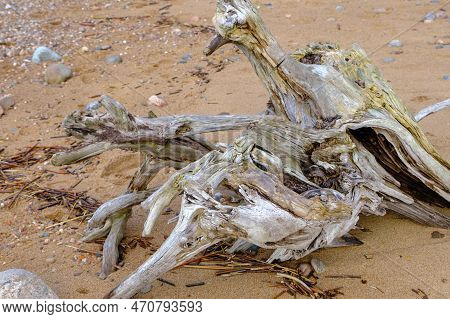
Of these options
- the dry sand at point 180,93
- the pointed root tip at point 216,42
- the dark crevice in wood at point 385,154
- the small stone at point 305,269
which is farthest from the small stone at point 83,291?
the dark crevice in wood at point 385,154

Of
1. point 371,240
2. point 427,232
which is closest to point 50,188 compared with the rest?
point 371,240

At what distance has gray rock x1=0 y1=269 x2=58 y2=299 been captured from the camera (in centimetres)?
289

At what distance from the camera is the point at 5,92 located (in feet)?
19.7

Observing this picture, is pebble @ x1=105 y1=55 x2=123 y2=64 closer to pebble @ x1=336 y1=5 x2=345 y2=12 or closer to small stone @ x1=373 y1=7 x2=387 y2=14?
pebble @ x1=336 y1=5 x2=345 y2=12

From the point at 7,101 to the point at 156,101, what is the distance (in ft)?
4.92

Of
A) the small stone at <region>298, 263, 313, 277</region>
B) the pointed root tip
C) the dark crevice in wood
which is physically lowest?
the small stone at <region>298, 263, 313, 277</region>

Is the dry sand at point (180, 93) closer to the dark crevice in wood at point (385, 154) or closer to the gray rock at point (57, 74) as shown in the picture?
the gray rock at point (57, 74)

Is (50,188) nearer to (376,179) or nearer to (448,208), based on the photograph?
(376,179)

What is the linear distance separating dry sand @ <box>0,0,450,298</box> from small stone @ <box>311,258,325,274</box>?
0.12 ft

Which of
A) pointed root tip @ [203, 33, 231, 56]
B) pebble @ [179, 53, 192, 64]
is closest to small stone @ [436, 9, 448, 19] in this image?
pebble @ [179, 53, 192, 64]

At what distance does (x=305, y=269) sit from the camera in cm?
314

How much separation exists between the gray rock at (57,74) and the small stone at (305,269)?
3924 mm

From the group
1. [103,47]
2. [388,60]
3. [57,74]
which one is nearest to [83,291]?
[57,74]
